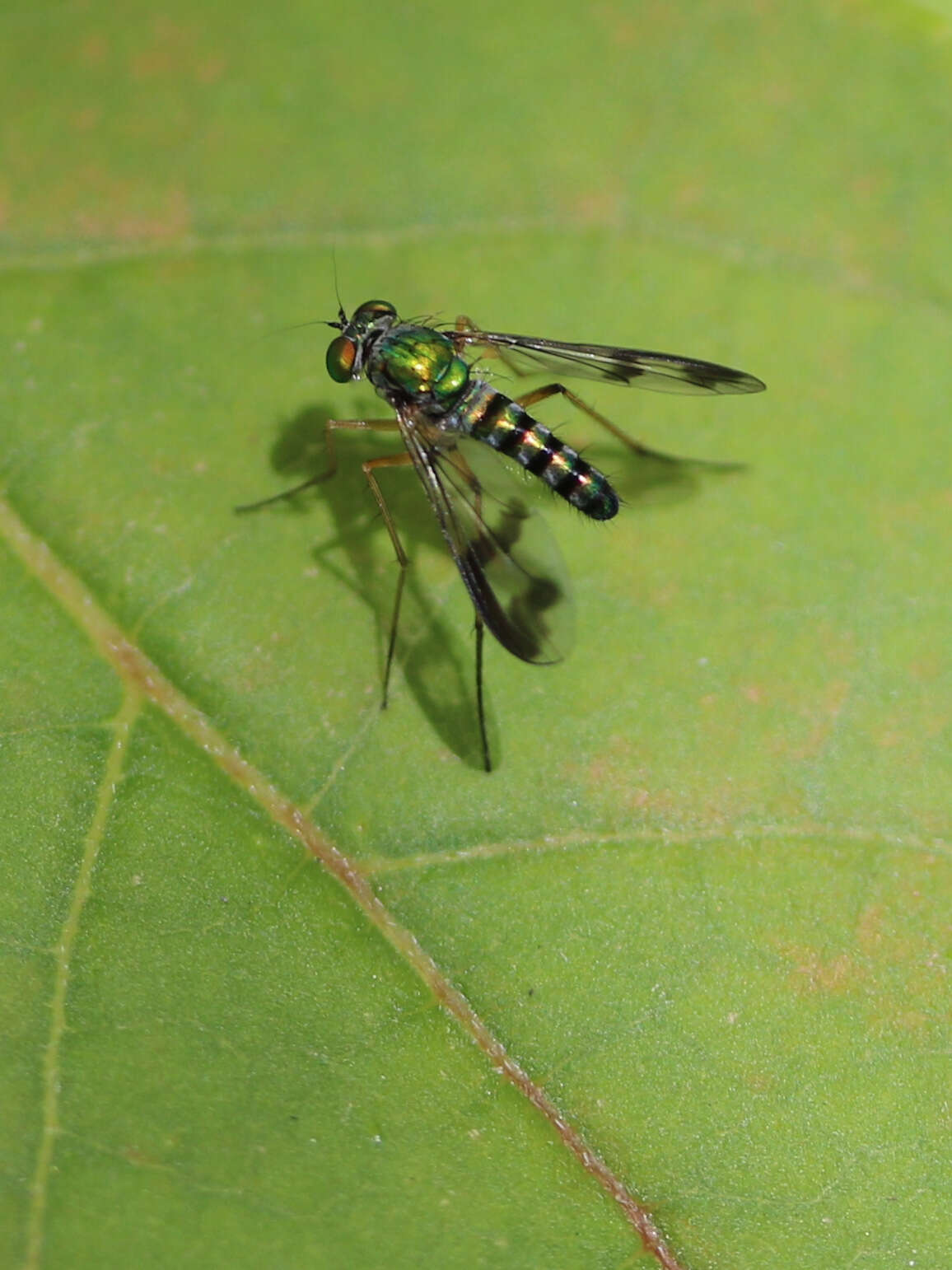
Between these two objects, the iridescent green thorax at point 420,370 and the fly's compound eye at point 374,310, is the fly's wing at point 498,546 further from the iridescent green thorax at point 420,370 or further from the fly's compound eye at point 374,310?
the fly's compound eye at point 374,310

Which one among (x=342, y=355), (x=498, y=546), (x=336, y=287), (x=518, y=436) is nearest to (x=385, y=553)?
(x=498, y=546)

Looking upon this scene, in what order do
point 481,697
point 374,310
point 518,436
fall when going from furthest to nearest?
point 518,436 → point 374,310 → point 481,697

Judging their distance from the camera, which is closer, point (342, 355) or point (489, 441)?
point (342, 355)

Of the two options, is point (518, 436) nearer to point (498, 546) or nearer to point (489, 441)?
point (489, 441)

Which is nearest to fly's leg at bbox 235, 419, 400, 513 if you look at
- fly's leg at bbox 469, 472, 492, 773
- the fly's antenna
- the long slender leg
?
the fly's antenna

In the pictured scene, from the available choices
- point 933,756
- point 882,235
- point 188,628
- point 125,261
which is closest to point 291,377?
point 125,261

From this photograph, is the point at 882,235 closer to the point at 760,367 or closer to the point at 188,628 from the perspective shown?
the point at 760,367
